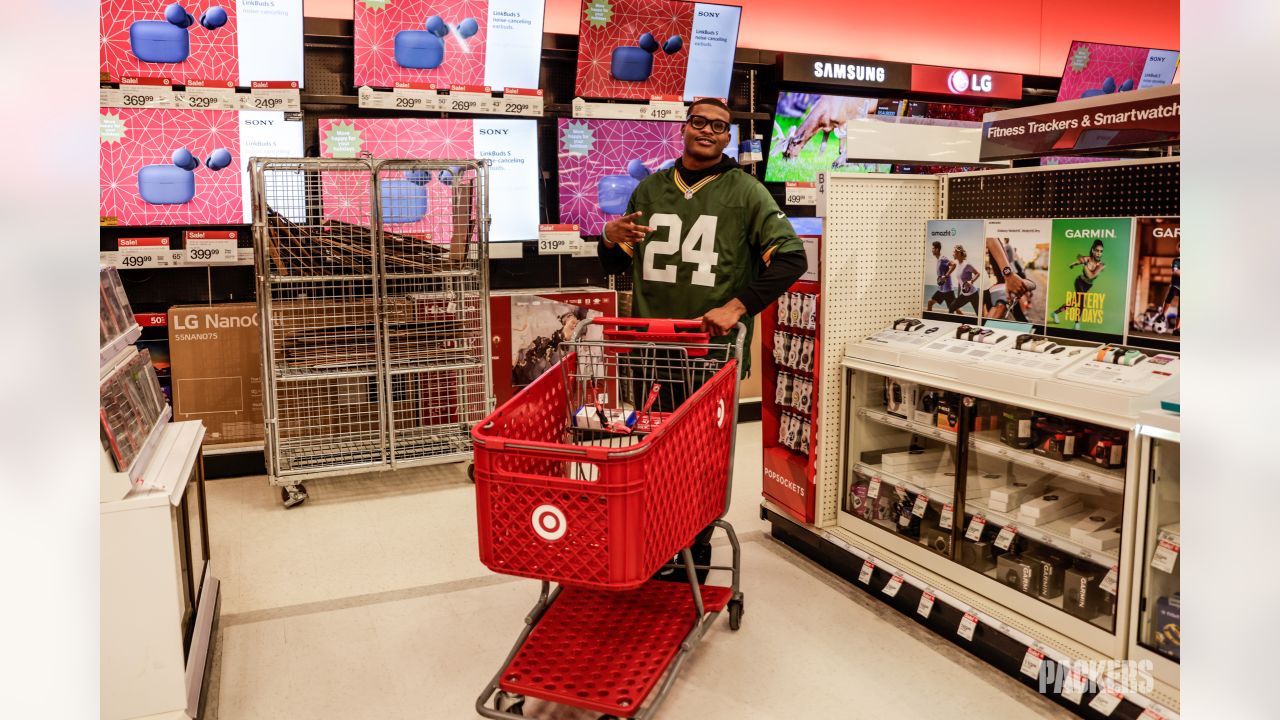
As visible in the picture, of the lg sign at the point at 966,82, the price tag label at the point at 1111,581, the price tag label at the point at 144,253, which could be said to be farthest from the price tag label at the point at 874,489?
the lg sign at the point at 966,82

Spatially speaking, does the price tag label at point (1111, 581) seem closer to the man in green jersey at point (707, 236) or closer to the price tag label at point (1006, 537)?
the price tag label at point (1006, 537)

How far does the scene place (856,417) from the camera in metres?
3.78

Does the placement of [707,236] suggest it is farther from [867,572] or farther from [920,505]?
[867,572]

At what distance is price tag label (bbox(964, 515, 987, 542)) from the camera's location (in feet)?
10.5

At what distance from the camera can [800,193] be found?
6.94m

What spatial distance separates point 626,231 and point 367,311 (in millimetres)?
2231

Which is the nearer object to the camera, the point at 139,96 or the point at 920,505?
the point at 920,505

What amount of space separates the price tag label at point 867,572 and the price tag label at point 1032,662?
76cm

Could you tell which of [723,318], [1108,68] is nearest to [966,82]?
[1108,68]

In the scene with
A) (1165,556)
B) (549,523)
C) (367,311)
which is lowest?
(1165,556)

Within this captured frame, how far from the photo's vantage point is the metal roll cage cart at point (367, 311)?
4.67 m

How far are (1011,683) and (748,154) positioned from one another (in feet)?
13.2

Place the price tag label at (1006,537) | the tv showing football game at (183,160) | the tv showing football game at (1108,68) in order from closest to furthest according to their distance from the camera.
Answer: the price tag label at (1006,537)
the tv showing football game at (183,160)
the tv showing football game at (1108,68)

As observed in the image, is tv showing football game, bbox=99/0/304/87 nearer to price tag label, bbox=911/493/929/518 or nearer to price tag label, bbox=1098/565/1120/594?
price tag label, bbox=911/493/929/518
